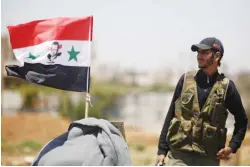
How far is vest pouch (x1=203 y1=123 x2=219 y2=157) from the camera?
3572 mm

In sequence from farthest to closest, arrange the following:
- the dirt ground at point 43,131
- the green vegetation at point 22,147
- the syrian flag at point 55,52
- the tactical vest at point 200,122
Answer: the dirt ground at point 43,131
the green vegetation at point 22,147
the syrian flag at point 55,52
the tactical vest at point 200,122

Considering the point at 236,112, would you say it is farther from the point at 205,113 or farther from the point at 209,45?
the point at 209,45

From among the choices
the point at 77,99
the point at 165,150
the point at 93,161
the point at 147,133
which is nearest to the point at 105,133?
the point at 93,161

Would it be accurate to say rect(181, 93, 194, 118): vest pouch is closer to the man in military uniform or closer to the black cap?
the man in military uniform

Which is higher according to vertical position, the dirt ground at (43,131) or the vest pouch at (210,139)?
A: the vest pouch at (210,139)

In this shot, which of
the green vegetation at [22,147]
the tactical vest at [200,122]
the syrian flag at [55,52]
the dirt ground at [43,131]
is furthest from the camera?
the dirt ground at [43,131]

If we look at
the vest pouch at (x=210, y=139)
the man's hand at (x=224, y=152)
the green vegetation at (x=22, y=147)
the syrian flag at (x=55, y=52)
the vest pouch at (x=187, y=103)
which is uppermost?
the syrian flag at (x=55, y=52)

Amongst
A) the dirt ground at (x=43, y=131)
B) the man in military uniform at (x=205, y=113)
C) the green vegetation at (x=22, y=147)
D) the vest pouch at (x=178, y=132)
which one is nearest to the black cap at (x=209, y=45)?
the man in military uniform at (x=205, y=113)

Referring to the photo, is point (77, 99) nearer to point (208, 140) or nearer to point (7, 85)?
point (7, 85)

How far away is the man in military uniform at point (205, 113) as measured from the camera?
11.7ft

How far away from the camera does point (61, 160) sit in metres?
3.29

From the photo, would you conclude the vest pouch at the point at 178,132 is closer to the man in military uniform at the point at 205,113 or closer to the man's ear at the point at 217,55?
the man in military uniform at the point at 205,113

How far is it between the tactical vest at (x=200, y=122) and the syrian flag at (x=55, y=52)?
72 cm

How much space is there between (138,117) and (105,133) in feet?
37.3
